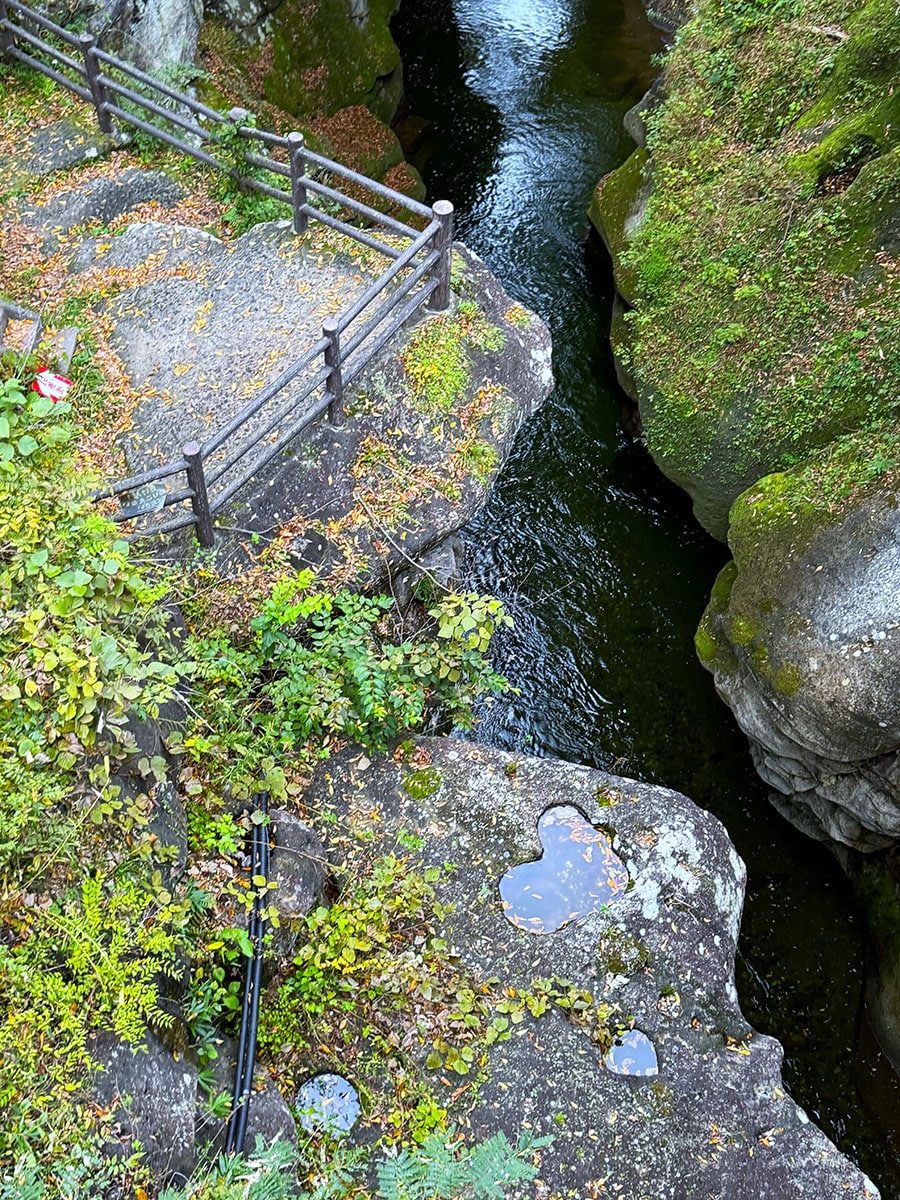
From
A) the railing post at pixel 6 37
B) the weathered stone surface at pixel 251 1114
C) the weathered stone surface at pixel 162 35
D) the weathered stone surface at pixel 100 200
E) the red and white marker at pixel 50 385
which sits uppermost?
the weathered stone surface at pixel 162 35

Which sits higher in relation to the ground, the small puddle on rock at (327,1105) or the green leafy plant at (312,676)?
the green leafy plant at (312,676)

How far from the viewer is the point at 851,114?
35.5 ft

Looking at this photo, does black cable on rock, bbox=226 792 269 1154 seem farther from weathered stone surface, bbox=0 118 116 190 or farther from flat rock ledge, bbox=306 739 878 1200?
weathered stone surface, bbox=0 118 116 190

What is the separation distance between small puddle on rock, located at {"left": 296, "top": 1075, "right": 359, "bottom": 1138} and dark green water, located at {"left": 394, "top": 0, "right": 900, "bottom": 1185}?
520 cm

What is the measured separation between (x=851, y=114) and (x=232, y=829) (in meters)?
11.5

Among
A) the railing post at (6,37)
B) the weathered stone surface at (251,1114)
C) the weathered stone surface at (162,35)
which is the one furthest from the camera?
the weathered stone surface at (162,35)

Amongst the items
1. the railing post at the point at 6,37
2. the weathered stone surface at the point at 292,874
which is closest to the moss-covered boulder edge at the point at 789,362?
the weathered stone surface at the point at 292,874

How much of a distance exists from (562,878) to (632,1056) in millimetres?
1319

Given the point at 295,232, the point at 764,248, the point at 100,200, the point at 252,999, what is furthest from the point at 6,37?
the point at 252,999

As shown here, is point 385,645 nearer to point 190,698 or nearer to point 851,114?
point 190,698

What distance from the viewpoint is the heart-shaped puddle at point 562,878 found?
654 centimetres

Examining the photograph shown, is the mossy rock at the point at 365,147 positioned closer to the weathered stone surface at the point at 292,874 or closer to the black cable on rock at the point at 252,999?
the weathered stone surface at the point at 292,874

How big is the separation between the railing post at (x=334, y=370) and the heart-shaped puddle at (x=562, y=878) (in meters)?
4.08

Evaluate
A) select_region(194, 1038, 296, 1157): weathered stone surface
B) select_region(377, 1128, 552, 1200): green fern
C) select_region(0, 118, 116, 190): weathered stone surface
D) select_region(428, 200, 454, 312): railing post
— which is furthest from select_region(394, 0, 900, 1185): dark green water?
select_region(0, 118, 116, 190): weathered stone surface
